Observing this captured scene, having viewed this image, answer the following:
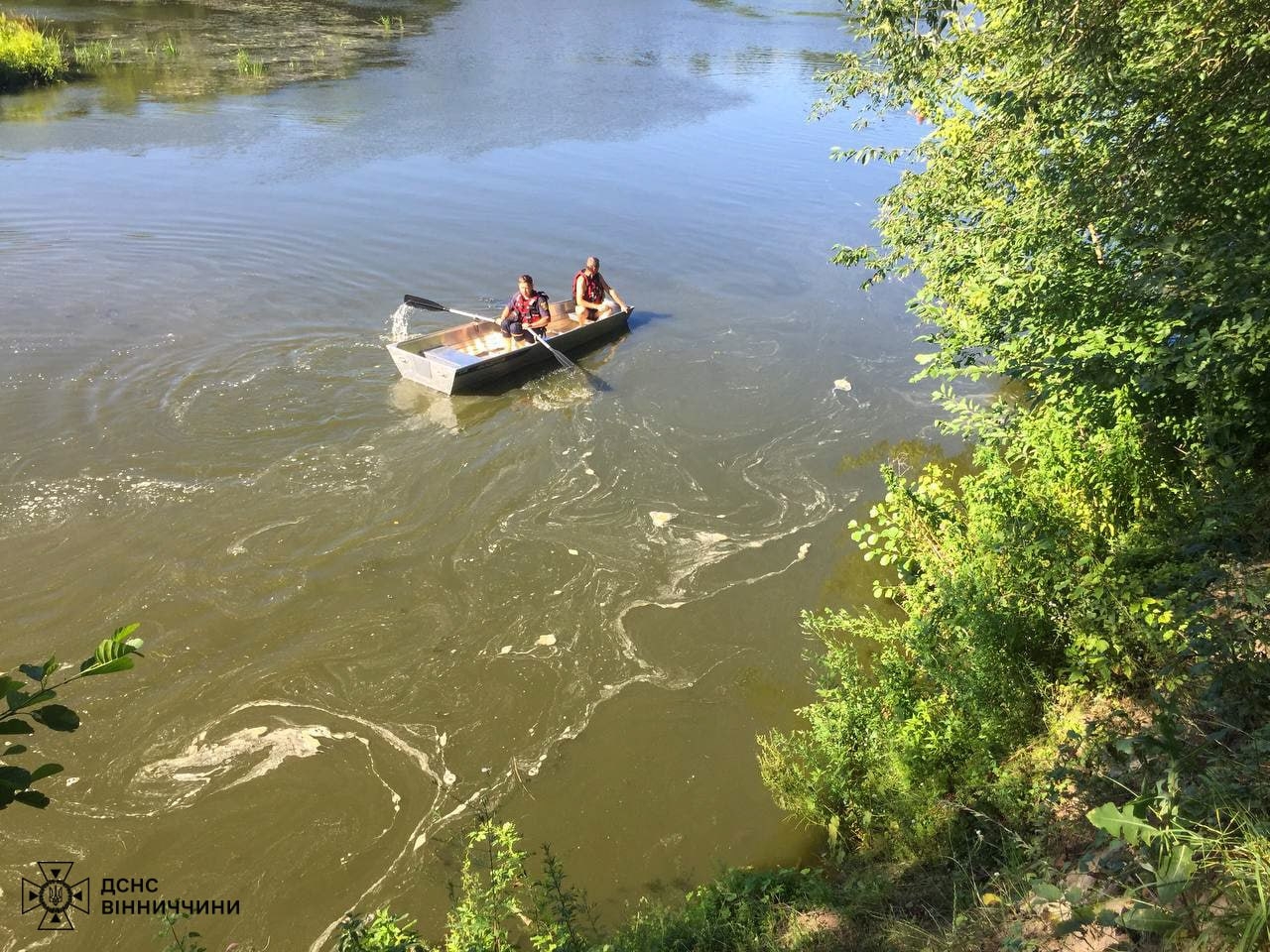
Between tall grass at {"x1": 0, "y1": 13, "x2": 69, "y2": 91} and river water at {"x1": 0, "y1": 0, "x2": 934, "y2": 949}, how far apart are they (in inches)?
212

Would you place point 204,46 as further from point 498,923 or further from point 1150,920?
point 1150,920

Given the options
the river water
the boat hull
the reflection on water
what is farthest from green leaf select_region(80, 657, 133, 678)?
the reflection on water

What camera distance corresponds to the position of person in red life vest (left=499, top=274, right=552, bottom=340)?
13242 mm

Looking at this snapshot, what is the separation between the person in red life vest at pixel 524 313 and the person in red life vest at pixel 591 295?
950mm

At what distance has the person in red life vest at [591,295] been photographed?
46.9 feet

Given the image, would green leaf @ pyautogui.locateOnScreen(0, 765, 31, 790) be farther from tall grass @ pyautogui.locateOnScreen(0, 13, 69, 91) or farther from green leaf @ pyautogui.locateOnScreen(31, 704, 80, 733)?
tall grass @ pyautogui.locateOnScreen(0, 13, 69, 91)

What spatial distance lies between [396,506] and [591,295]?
6.22 meters

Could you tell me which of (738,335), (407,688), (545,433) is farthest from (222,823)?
(738,335)

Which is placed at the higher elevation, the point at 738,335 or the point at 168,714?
the point at 738,335

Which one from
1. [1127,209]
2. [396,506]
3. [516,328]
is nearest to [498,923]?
[396,506]

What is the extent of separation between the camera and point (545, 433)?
11.6m

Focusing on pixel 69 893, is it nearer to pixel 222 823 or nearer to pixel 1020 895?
pixel 222 823

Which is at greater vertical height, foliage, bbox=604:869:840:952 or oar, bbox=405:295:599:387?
oar, bbox=405:295:599:387

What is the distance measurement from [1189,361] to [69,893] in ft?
25.4
